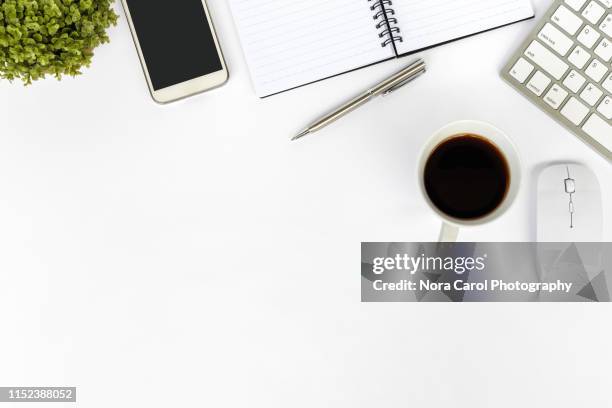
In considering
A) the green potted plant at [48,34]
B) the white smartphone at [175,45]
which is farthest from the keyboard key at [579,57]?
the green potted plant at [48,34]

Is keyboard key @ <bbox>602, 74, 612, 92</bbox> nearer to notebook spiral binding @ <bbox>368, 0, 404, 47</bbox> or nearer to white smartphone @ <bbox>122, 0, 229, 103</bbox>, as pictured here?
notebook spiral binding @ <bbox>368, 0, 404, 47</bbox>

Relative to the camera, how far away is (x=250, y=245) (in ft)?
2.41

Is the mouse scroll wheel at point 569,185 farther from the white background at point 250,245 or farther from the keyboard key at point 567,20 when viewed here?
the keyboard key at point 567,20

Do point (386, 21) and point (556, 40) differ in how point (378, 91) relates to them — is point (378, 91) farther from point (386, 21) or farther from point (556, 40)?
point (556, 40)

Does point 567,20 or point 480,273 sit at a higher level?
point 567,20

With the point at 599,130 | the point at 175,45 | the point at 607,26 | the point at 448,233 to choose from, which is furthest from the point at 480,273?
the point at 175,45

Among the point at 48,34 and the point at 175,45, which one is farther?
the point at 175,45

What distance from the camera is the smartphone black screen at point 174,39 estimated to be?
0.72m

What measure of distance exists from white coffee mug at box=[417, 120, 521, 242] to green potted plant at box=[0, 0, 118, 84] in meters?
0.40

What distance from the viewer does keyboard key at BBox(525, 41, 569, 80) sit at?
2.21 ft

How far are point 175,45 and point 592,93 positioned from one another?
0.51m

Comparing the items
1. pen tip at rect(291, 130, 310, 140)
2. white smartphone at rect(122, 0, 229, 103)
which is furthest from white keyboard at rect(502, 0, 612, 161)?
white smartphone at rect(122, 0, 229, 103)

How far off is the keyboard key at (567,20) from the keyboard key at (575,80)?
5 centimetres

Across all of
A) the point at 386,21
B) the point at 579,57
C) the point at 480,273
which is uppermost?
the point at 386,21
